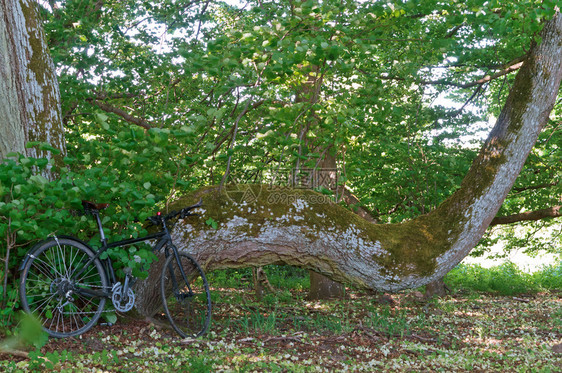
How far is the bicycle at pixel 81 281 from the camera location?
157 inches

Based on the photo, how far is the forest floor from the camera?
3547 millimetres

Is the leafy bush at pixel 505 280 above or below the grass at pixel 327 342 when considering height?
above

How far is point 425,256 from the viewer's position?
200 inches

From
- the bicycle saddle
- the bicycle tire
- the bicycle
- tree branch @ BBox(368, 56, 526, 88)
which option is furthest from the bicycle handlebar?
tree branch @ BBox(368, 56, 526, 88)

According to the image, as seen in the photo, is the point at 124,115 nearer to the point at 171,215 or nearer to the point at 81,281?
the point at 171,215

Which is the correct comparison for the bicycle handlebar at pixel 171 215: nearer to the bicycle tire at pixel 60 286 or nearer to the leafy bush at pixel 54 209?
the leafy bush at pixel 54 209

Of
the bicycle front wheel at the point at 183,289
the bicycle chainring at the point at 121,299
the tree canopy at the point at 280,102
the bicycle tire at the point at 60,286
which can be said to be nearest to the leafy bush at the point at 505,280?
the tree canopy at the point at 280,102

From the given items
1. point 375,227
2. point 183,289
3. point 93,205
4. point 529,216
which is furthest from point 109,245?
point 529,216

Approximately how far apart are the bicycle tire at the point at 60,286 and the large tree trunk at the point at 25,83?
3.04 feet

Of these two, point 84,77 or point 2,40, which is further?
point 84,77

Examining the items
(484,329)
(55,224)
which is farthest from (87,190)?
(484,329)

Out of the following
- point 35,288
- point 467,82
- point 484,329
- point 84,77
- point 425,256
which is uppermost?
point 467,82

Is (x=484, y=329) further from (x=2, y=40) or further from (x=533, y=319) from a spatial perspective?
(x=2, y=40)

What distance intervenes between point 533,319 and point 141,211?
5.74 m
